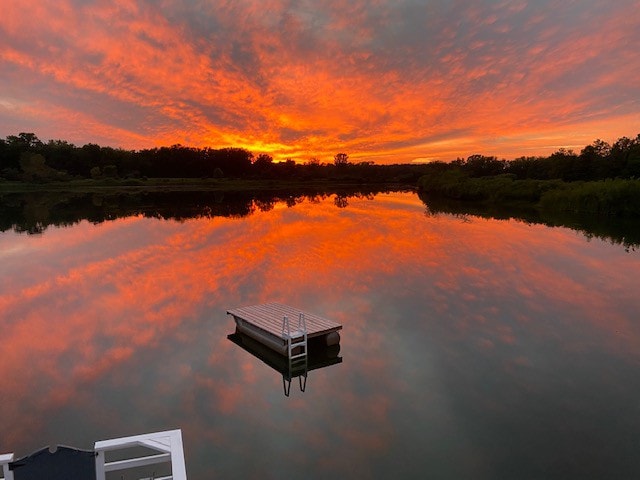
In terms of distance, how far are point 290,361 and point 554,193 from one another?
185 feet

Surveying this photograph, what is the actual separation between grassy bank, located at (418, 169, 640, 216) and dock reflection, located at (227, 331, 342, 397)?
47.4 metres

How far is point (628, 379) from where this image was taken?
13.1 m

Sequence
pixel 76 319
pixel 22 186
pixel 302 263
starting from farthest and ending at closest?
pixel 22 186 < pixel 302 263 < pixel 76 319

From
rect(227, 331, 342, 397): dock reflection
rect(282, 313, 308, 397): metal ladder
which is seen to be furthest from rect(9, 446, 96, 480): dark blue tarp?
rect(282, 313, 308, 397): metal ladder

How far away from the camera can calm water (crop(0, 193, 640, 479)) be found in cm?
996

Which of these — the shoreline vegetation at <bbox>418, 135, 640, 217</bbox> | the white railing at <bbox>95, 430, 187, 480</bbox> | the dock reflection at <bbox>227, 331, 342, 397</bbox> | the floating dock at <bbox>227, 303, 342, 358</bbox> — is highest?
the shoreline vegetation at <bbox>418, 135, 640, 217</bbox>

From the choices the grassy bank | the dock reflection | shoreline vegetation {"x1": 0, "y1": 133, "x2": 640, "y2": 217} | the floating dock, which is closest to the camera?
the dock reflection

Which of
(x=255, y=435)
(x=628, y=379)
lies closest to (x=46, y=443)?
(x=255, y=435)

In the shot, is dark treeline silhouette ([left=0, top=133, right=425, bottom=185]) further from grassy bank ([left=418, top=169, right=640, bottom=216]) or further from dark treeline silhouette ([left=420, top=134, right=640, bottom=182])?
grassy bank ([left=418, top=169, right=640, bottom=216])

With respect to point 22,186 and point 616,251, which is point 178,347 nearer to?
point 616,251

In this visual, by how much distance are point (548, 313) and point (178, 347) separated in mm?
16010

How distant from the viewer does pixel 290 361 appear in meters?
14.0

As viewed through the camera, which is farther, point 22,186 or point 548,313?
point 22,186

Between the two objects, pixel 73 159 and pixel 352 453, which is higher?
pixel 73 159
